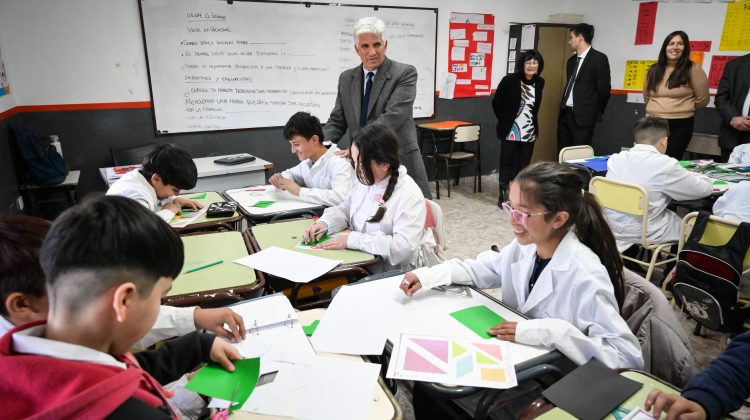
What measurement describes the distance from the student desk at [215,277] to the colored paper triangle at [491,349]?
2.90 feet

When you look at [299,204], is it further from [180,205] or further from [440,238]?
[440,238]

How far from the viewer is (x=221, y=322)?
1340 mm

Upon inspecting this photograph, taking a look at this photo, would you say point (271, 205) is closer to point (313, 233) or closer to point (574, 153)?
point (313, 233)

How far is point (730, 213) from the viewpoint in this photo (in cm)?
254

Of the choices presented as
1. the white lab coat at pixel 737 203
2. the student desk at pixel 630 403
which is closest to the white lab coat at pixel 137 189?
the student desk at pixel 630 403

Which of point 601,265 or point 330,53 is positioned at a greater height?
point 330,53

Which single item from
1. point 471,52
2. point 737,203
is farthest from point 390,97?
point 471,52

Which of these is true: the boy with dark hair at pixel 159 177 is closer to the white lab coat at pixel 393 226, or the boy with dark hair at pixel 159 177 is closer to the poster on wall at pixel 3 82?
the white lab coat at pixel 393 226

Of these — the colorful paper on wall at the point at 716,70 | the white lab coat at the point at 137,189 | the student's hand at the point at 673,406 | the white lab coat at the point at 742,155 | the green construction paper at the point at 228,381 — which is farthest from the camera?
the colorful paper on wall at the point at 716,70

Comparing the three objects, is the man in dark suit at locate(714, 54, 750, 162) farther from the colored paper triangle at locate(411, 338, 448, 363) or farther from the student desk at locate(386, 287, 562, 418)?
the colored paper triangle at locate(411, 338, 448, 363)

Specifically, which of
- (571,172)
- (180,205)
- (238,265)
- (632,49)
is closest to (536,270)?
(571,172)

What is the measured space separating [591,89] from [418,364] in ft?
15.4

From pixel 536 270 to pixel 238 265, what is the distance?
3.88 ft

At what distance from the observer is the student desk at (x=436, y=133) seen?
18.2 ft
